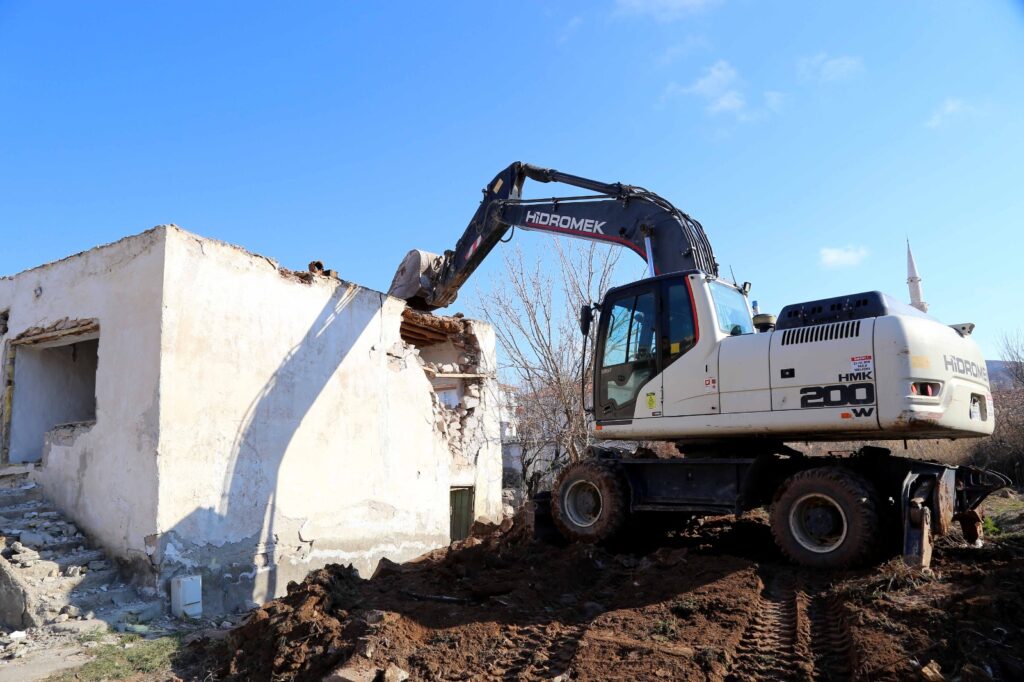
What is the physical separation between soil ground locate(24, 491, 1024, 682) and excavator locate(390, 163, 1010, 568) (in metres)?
0.46

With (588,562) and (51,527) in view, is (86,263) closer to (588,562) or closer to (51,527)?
(51,527)

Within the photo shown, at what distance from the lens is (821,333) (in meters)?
6.11

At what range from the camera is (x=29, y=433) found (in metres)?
9.80

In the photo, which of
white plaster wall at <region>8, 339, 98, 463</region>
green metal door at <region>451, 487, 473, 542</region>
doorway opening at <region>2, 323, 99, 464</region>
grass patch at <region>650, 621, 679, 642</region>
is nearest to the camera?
grass patch at <region>650, 621, 679, 642</region>

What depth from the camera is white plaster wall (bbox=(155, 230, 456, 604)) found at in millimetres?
8289

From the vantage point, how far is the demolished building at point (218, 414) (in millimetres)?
8164

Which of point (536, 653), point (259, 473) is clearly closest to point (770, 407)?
point (536, 653)

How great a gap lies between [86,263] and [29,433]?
8.63 ft

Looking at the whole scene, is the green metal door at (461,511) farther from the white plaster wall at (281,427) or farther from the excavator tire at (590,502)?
the excavator tire at (590,502)

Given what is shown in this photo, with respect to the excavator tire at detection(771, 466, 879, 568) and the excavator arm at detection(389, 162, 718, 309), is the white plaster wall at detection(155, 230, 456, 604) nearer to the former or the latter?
the excavator arm at detection(389, 162, 718, 309)

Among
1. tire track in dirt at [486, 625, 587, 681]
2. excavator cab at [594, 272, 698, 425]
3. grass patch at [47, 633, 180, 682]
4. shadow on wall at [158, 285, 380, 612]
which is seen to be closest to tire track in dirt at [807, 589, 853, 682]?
tire track in dirt at [486, 625, 587, 681]

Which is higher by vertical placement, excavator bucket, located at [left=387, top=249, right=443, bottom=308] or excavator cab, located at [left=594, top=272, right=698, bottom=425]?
excavator bucket, located at [left=387, top=249, right=443, bottom=308]

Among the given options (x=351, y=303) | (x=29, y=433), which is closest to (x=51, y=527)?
(x=29, y=433)

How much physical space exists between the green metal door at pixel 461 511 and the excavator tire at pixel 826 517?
302 inches
